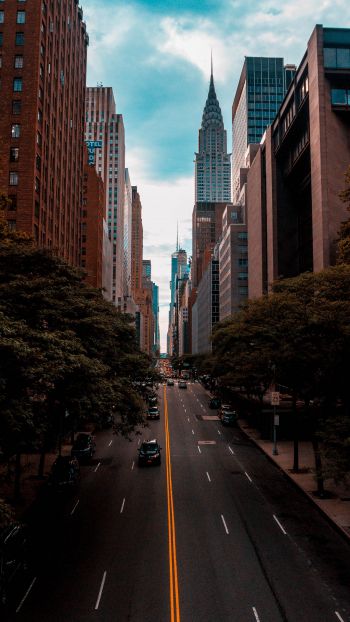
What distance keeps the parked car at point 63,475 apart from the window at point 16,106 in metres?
47.2

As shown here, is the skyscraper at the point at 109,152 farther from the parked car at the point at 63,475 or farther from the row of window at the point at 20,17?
the parked car at the point at 63,475

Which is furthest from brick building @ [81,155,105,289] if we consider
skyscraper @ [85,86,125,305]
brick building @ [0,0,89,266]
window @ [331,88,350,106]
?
skyscraper @ [85,86,125,305]

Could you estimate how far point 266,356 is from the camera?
89.9 feet

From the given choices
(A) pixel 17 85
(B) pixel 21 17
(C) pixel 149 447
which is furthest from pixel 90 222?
(C) pixel 149 447

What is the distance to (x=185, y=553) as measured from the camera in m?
16.2

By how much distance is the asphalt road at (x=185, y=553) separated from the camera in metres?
12.7

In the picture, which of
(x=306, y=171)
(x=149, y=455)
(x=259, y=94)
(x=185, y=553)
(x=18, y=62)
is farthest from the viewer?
(x=259, y=94)

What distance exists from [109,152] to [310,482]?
187m

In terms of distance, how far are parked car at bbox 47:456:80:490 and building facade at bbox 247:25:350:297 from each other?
22949mm

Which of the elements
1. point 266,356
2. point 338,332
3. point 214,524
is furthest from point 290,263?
A: point 214,524

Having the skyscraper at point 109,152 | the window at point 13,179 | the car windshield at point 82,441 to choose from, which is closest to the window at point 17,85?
the window at point 13,179

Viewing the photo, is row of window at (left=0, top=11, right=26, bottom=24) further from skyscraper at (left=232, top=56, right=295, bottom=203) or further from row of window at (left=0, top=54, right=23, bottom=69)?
skyscraper at (left=232, top=56, right=295, bottom=203)

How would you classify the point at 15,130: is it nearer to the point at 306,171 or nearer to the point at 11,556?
the point at 306,171

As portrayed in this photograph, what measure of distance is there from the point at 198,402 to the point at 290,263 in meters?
25.8
